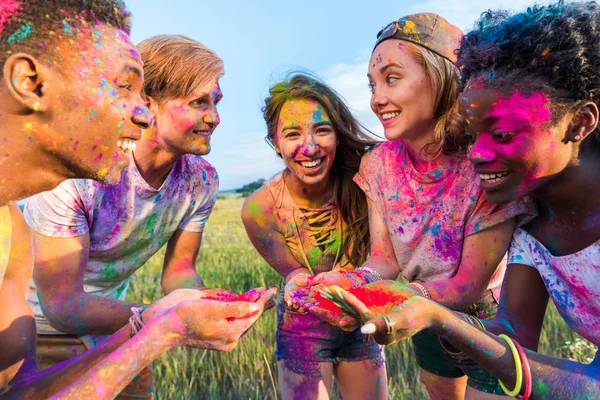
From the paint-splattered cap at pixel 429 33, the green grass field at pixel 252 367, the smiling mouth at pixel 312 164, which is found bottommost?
the green grass field at pixel 252 367

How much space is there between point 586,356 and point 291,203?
9.14ft

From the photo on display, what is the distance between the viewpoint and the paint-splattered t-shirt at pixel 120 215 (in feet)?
10.8

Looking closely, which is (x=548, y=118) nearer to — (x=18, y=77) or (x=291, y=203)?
(x=291, y=203)

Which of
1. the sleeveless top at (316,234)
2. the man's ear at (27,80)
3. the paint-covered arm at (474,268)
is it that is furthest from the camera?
the sleeveless top at (316,234)

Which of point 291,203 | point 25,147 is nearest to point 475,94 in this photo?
point 291,203

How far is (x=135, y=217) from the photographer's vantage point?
3443mm

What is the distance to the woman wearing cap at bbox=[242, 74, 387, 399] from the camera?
362cm

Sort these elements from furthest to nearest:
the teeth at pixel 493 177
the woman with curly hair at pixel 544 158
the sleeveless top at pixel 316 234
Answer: the sleeveless top at pixel 316 234
the teeth at pixel 493 177
the woman with curly hair at pixel 544 158

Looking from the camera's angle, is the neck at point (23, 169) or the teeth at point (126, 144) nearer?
the neck at point (23, 169)

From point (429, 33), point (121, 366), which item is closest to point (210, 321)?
point (121, 366)

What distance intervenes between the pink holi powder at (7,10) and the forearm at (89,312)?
1.54 meters

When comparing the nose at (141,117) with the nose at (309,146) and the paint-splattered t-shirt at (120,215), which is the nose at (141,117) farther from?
the nose at (309,146)

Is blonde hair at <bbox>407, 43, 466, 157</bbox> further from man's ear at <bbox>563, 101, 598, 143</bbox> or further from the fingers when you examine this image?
the fingers

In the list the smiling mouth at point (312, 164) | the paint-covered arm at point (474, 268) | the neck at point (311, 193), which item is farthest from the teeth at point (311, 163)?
the paint-covered arm at point (474, 268)
